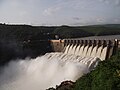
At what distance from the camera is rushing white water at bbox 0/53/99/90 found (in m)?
51.2

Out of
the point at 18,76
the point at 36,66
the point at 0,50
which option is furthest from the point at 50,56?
the point at 0,50

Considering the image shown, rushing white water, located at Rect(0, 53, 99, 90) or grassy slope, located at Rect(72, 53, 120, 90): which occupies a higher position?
grassy slope, located at Rect(72, 53, 120, 90)

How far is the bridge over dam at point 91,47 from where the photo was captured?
55.3 m

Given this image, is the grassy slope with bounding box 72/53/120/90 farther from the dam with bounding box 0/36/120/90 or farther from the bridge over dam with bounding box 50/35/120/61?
the bridge over dam with bounding box 50/35/120/61

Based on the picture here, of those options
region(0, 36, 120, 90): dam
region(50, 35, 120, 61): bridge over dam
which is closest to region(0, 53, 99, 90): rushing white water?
region(0, 36, 120, 90): dam

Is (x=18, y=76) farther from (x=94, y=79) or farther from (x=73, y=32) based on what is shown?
(x=73, y=32)

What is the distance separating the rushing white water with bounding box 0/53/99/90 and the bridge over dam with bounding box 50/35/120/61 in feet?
7.72

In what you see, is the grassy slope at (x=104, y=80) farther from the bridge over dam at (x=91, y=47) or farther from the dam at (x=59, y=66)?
the bridge over dam at (x=91, y=47)

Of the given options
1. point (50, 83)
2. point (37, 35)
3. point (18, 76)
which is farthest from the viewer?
point (37, 35)

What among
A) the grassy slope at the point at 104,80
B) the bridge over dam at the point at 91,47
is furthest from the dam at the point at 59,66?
the grassy slope at the point at 104,80

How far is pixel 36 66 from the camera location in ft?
222

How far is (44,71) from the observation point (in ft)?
201

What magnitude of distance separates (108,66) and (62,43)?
51555 millimetres

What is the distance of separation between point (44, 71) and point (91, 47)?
1185cm
